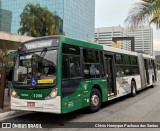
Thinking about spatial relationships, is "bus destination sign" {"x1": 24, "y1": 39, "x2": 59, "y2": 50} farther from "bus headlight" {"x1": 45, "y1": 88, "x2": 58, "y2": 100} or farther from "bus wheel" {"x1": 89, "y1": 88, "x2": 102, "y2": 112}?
"bus wheel" {"x1": 89, "y1": 88, "x2": 102, "y2": 112}

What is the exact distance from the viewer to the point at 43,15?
132 feet

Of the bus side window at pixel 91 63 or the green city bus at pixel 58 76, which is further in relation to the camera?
the bus side window at pixel 91 63

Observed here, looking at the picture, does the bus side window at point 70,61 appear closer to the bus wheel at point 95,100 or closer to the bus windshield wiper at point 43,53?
the bus windshield wiper at point 43,53

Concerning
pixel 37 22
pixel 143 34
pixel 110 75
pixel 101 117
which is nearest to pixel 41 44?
pixel 101 117

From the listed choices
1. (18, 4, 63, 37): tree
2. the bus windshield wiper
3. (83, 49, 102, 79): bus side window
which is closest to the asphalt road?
(83, 49, 102, 79): bus side window

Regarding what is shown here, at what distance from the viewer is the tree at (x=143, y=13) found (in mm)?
9836

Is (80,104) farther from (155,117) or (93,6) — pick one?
(93,6)

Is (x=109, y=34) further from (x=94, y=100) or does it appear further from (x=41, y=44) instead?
(x=41, y=44)

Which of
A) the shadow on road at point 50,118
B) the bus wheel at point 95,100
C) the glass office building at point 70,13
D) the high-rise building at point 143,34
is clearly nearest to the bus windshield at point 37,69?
the shadow on road at point 50,118

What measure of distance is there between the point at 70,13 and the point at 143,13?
66.7 meters

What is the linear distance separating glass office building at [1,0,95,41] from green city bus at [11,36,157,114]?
61.9 m

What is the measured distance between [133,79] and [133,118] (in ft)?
21.3

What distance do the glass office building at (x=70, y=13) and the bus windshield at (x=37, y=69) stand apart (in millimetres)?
62896

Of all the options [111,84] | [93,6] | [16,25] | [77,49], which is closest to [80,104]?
[77,49]
